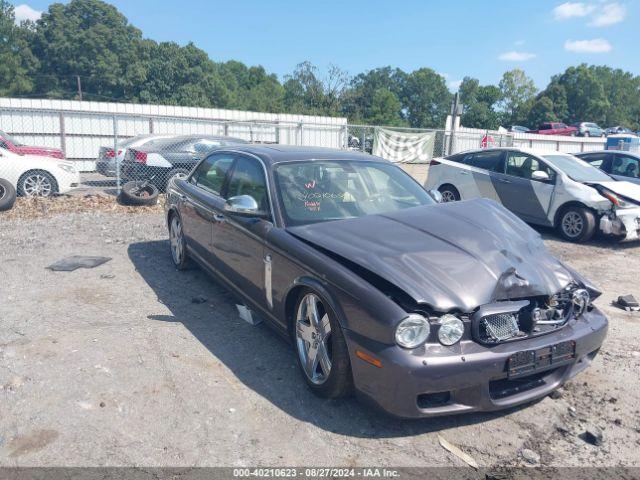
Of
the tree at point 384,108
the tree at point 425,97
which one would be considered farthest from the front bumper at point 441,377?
the tree at point 425,97

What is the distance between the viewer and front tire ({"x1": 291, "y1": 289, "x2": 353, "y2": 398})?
321cm

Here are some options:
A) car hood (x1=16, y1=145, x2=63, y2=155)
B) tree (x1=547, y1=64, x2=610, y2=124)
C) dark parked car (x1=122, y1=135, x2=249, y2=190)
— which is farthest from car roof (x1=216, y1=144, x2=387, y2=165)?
tree (x1=547, y1=64, x2=610, y2=124)

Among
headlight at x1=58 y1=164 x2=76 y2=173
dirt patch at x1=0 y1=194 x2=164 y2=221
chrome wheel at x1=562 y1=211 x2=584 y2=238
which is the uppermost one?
headlight at x1=58 y1=164 x2=76 y2=173

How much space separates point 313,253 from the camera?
354 centimetres

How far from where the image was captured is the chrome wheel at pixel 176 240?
6270mm

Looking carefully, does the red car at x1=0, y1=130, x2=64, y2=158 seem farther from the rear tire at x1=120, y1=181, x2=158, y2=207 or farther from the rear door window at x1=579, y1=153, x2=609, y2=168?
the rear door window at x1=579, y1=153, x2=609, y2=168

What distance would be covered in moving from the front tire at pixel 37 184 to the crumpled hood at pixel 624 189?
1049 cm

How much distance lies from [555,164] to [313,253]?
286 inches

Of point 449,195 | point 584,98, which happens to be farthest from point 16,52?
point 584,98

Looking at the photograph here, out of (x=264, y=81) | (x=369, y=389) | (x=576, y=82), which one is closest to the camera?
(x=369, y=389)

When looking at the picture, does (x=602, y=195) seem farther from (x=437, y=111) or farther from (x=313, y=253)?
(x=437, y=111)

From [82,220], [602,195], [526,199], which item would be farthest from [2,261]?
[602,195]

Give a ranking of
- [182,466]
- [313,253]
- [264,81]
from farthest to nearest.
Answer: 1. [264,81]
2. [313,253]
3. [182,466]

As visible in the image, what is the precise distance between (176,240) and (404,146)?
55.0 feet
